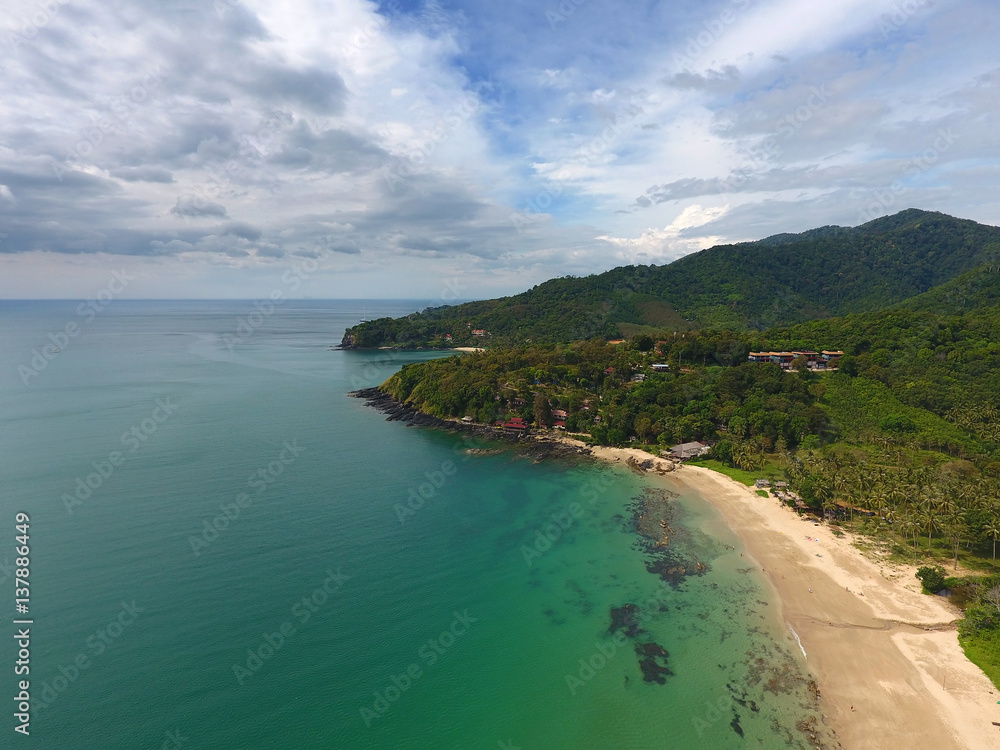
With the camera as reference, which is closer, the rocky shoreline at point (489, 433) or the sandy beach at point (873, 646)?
the sandy beach at point (873, 646)

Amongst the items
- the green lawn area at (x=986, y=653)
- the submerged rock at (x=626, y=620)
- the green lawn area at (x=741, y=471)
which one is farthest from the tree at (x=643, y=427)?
the green lawn area at (x=986, y=653)

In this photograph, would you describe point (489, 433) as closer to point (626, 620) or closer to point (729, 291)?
point (626, 620)

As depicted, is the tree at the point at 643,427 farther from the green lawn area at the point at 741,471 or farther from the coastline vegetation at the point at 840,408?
the green lawn area at the point at 741,471

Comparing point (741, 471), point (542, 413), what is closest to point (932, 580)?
point (741, 471)

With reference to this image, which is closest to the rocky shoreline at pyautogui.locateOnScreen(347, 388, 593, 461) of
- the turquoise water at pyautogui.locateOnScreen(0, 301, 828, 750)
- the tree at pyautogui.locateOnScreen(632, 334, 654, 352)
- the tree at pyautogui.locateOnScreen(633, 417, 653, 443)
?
the turquoise water at pyautogui.locateOnScreen(0, 301, 828, 750)

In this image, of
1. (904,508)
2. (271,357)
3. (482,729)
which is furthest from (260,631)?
(271,357)

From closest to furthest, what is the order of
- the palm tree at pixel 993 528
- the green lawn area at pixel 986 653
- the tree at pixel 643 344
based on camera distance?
the green lawn area at pixel 986 653 < the palm tree at pixel 993 528 < the tree at pixel 643 344
